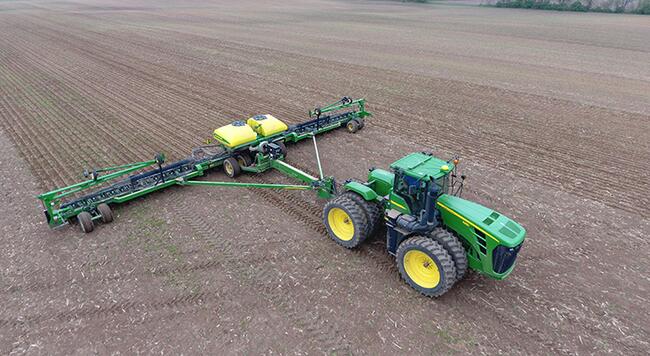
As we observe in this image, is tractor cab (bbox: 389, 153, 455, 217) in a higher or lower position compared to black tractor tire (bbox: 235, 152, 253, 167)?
higher

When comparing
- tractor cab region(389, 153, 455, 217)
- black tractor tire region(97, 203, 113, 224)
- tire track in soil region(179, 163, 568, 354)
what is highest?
tractor cab region(389, 153, 455, 217)

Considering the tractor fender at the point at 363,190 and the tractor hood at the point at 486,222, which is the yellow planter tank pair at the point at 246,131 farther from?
the tractor hood at the point at 486,222

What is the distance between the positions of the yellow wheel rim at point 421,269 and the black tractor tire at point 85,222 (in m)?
6.59

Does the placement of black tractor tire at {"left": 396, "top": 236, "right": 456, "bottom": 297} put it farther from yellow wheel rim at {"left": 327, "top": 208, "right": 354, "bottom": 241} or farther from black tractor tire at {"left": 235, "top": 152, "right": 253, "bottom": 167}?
black tractor tire at {"left": 235, "top": 152, "right": 253, "bottom": 167}

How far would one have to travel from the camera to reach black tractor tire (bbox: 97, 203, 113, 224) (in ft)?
28.0

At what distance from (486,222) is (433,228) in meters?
0.83

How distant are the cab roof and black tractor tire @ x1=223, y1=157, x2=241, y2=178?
5.20m

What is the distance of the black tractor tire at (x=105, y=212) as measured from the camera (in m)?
8.54

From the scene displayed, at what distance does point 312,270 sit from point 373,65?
1928 cm

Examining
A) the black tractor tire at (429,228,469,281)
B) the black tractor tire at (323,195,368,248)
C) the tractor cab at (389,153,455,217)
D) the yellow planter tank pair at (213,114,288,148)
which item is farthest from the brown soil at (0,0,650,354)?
the tractor cab at (389,153,455,217)

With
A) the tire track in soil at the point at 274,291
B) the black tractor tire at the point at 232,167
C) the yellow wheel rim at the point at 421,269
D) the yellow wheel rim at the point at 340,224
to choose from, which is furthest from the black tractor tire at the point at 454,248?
the black tractor tire at the point at 232,167

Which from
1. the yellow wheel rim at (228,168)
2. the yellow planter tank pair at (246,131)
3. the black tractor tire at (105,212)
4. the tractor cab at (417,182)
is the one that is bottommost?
the yellow wheel rim at (228,168)

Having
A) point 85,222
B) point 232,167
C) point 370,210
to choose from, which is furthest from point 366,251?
point 85,222

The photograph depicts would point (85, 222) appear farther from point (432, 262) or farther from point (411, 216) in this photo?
point (432, 262)
